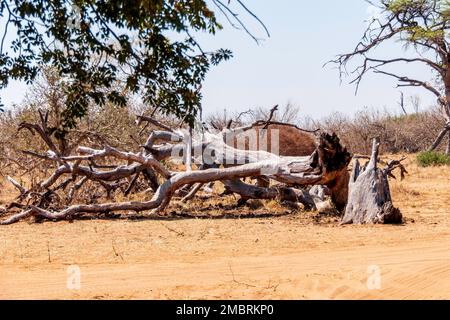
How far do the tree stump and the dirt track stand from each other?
29cm

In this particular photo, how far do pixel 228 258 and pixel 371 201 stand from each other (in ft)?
10.6

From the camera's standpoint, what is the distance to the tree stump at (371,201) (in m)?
9.27

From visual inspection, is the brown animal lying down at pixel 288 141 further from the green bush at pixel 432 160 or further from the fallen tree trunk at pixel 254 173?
the green bush at pixel 432 160

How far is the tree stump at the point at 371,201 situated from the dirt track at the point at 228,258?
0.29 metres

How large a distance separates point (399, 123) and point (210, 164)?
25746 mm

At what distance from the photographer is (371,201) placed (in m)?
9.38

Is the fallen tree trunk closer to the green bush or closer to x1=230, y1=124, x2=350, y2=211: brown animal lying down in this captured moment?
x1=230, y1=124, x2=350, y2=211: brown animal lying down

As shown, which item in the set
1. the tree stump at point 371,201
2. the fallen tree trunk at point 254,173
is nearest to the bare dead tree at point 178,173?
the fallen tree trunk at point 254,173

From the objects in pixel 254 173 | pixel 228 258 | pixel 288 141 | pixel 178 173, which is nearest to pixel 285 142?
pixel 288 141

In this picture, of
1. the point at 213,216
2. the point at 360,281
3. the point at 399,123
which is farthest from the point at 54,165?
the point at 399,123

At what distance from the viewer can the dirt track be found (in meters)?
5.43

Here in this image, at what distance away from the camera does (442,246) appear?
292 inches

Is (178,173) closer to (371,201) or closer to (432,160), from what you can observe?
(371,201)
